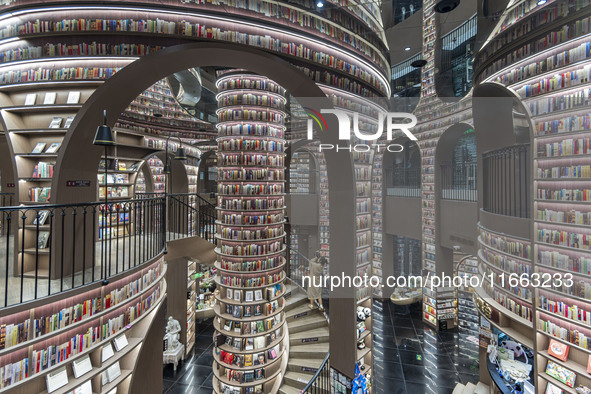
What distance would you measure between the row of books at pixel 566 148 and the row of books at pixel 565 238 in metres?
0.91

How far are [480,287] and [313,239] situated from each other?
2.87 metres

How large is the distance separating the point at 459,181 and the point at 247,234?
6216 millimetres

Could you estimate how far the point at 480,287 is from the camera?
4406 mm

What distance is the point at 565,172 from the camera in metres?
3.18

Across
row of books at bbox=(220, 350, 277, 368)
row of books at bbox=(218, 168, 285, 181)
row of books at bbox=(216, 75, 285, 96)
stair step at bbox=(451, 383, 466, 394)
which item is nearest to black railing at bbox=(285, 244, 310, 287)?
row of books at bbox=(220, 350, 277, 368)

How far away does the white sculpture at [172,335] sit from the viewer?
678cm

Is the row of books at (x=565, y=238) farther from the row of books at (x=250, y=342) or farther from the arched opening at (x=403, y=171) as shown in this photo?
the arched opening at (x=403, y=171)

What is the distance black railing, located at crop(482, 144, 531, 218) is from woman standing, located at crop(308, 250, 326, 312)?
3145 mm

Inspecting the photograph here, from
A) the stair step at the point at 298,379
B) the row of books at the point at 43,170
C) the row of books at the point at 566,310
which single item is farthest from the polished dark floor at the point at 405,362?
the row of books at the point at 43,170

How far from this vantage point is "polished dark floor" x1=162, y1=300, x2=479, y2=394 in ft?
18.6

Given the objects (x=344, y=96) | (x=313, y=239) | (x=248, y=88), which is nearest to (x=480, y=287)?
(x=313, y=239)

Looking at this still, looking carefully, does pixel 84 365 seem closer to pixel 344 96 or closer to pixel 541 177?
pixel 344 96

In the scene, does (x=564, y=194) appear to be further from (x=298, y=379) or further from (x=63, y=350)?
(x=63, y=350)

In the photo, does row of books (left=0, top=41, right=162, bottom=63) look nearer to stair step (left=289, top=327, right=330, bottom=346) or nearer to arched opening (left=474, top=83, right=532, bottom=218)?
arched opening (left=474, top=83, right=532, bottom=218)
